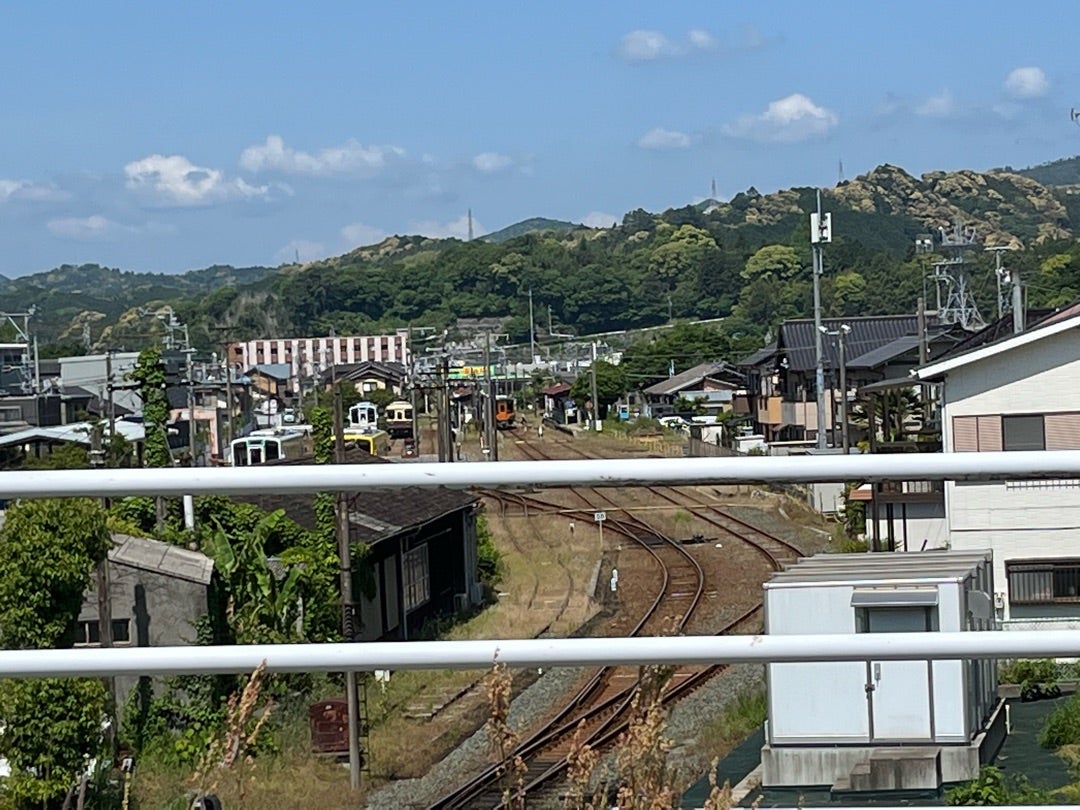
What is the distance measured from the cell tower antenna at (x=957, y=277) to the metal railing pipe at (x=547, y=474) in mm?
27624

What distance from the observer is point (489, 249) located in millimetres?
97875

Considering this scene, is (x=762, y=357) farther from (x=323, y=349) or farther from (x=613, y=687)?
(x=323, y=349)

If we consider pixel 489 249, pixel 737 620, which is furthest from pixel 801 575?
pixel 489 249

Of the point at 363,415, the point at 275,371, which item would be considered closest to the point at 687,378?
the point at 363,415

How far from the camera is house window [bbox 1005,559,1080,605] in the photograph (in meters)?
1.54

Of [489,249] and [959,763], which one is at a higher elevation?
[489,249]

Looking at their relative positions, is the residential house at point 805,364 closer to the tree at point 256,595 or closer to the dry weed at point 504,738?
the tree at point 256,595

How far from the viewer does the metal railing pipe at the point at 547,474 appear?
1202 mm

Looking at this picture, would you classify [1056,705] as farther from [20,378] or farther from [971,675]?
[20,378]

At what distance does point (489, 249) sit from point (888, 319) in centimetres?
6473

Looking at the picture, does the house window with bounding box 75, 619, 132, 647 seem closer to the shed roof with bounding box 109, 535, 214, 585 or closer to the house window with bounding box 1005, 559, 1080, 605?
the shed roof with bounding box 109, 535, 214, 585

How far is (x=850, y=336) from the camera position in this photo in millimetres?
33781

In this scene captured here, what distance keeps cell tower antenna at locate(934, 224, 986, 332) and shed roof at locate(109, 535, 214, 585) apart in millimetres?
26185

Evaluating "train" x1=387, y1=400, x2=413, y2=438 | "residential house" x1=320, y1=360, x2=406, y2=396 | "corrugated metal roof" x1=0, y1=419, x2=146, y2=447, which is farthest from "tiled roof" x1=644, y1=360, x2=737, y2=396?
"corrugated metal roof" x1=0, y1=419, x2=146, y2=447
